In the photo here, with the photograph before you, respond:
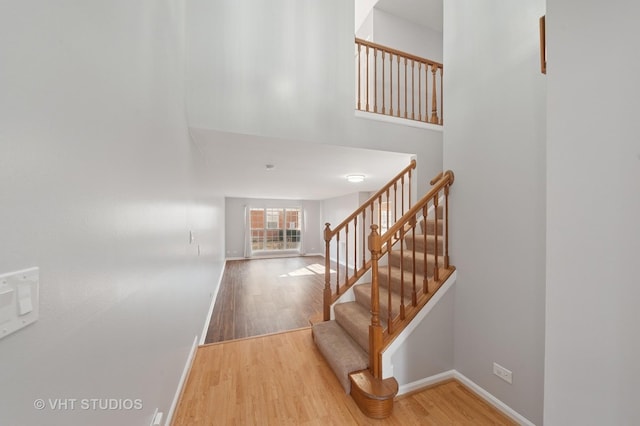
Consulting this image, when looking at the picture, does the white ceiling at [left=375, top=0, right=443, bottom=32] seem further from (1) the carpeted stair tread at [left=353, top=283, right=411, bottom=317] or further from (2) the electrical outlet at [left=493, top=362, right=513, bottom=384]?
(2) the electrical outlet at [left=493, top=362, right=513, bottom=384]

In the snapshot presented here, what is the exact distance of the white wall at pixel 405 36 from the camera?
13.8 ft

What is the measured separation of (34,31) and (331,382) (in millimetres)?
2500

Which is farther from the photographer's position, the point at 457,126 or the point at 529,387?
the point at 457,126

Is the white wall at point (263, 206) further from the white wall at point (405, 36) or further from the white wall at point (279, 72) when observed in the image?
the white wall at point (279, 72)

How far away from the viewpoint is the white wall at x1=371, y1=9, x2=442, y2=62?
4.22m

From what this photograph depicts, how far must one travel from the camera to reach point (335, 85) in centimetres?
251

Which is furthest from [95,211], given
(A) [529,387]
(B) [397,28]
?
(B) [397,28]

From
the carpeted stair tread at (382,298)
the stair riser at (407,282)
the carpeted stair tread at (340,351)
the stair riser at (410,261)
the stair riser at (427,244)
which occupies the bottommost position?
the carpeted stair tread at (340,351)

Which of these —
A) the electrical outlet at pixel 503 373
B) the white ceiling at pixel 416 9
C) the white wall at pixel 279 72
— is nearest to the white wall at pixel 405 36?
the white ceiling at pixel 416 9

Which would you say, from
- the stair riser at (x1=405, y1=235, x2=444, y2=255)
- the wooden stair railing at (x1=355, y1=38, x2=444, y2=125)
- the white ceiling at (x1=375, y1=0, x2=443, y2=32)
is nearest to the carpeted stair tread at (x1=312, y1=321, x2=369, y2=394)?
the stair riser at (x1=405, y1=235, x2=444, y2=255)

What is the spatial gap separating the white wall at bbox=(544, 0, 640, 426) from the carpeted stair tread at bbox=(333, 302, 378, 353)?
4.45ft

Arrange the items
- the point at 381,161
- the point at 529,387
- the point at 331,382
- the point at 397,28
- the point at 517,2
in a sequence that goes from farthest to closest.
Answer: the point at 397,28 < the point at 381,161 < the point at 331,382 < the point at 517,2 < the point at 529,387

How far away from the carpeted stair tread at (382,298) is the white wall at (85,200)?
5.77 feet

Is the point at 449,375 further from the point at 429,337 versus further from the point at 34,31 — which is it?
the point at 34,31
